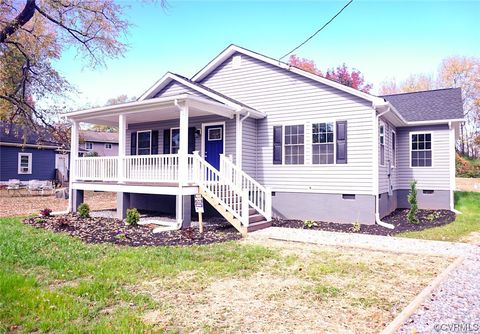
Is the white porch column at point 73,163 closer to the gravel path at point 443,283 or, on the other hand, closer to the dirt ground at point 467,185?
the gravel path at point 443,283

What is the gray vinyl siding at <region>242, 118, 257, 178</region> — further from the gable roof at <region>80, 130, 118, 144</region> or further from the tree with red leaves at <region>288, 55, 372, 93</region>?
the gable roof at <region>80, 130, 118, 144</region>

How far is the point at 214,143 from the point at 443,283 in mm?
8517

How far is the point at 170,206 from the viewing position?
12992 millimetres

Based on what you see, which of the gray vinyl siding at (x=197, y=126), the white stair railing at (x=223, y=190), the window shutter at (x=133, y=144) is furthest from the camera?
the window shutter at (x=133, y=144)

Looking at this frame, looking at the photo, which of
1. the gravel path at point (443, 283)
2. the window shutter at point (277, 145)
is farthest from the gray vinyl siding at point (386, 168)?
the window shutter at point (277, 145)

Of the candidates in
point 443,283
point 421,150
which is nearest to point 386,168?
point 421,150

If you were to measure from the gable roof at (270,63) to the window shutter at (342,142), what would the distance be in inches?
39.7

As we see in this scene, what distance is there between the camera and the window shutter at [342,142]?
1066cm

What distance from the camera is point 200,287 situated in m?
4.78

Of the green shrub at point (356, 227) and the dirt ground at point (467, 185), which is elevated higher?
the dirt ground at point (467, 185)

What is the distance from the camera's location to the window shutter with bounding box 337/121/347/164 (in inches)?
420

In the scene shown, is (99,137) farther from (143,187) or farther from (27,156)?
(143,187)

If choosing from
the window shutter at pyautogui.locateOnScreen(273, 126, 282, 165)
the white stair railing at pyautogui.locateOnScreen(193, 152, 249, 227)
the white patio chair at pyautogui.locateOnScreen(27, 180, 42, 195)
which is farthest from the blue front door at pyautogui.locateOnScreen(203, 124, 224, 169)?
the white patio chair at pyautogui.locateOnScreen(27, 180, 42, 195)

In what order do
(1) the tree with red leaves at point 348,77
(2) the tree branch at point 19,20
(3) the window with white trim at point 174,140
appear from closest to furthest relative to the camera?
1. (3) the window with white trim at point 174,140
2. (2) the tree branch at point 19,20
3. (1) the tree with red leaves at point 348,77
